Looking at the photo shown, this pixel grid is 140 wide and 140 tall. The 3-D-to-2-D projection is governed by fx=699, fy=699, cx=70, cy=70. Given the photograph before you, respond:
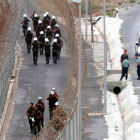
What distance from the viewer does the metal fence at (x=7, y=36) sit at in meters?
24.5

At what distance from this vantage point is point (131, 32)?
40469mm

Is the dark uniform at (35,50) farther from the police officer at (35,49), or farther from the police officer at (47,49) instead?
the police officer at (47,49)

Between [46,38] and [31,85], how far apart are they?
4.16m

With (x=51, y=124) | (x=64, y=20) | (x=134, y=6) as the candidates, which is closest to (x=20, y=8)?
(x=64, y=20)

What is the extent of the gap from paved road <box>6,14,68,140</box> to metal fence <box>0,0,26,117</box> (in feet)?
2.50

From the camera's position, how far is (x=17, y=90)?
28.6 metres

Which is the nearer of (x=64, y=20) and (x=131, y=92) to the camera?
(x=131, y=92)

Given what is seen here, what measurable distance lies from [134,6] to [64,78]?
2034 centimetres

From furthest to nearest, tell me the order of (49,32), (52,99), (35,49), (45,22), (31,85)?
(45,22) → (49,32) → (35,49) → (31,85) → (52,99)

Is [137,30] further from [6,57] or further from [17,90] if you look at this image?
[6,57]

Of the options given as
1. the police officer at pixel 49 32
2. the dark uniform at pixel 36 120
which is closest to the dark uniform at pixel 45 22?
the police officer at pixel 49 32

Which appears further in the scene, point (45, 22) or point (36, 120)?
point (45, 22)

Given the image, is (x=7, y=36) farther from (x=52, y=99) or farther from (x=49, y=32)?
(x=49, y=32)

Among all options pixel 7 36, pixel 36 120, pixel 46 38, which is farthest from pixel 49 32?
pixel 36 120
